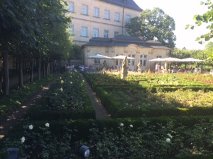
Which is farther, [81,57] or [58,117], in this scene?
[81,57]

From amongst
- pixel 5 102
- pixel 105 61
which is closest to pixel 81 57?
pixel 105 61

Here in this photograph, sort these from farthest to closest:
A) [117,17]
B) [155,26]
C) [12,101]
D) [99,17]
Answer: [117,17], [99,17], [155,26], [12,101]

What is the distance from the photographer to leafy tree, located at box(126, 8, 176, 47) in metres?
70.9

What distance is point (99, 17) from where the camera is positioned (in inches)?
2908

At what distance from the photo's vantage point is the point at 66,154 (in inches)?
314

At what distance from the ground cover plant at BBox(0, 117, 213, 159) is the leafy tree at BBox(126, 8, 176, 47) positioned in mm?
61650

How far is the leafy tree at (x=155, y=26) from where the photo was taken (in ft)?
233

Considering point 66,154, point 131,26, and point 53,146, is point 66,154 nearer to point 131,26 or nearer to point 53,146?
point 53,146

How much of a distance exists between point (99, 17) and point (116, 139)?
218 feet

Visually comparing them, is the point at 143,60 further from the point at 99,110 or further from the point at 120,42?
the point at 99,110

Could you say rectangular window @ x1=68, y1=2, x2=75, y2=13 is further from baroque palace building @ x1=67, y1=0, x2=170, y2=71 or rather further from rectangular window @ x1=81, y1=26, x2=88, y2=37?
rectangular window @ x1=81, y1=26, x2=88, y2=37

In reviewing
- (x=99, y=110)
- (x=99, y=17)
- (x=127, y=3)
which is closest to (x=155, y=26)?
(x=127, y=3)

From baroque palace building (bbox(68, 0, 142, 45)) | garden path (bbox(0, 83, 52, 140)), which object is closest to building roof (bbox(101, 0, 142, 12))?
baroque palace building (bbox(68, 0, 142, 45))

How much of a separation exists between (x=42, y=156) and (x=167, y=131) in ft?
12.0
